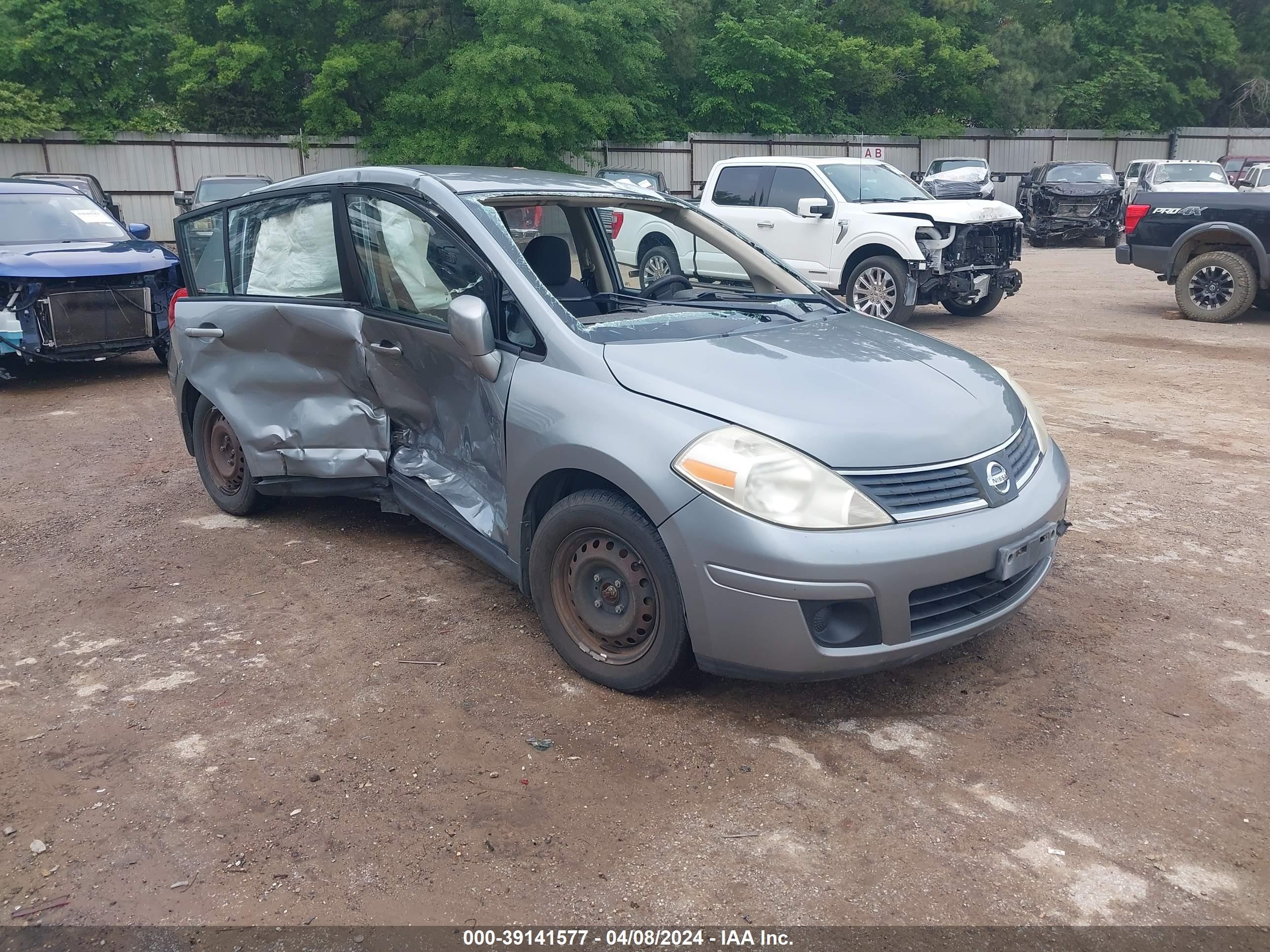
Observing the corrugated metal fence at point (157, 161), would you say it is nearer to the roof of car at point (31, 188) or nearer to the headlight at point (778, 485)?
the roof of car at point (31, 188)

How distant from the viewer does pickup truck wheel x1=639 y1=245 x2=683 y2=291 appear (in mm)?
4922

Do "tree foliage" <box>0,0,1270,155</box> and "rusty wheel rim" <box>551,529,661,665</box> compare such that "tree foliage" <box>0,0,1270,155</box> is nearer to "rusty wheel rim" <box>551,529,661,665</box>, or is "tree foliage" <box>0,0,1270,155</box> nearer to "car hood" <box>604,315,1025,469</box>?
"car hood" <box>604,315,1025,469</box>

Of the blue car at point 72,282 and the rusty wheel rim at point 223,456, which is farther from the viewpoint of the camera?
the blue car at point 72,282

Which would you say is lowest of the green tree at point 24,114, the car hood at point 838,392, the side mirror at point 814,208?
the car hood at point 838,392

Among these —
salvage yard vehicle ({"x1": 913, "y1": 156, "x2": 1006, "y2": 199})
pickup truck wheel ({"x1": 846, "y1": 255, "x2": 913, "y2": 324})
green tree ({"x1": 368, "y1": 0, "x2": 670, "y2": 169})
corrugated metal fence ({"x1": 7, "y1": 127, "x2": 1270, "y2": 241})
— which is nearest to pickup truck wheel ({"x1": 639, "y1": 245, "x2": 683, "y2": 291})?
pickup truck wheel ({"x1": 846, "y1": 255, "x2": 913, "y2": 324})

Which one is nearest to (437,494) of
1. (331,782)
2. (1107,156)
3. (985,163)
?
(331,782)

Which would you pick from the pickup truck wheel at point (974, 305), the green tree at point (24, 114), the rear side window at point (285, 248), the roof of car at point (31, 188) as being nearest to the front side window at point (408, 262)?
the rear side window at point (285, 248)

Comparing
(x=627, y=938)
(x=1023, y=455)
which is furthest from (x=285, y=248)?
(x=627, y=938)

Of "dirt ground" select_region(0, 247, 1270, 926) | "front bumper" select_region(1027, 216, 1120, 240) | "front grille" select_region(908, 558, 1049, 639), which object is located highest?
"front bumper" select_region(1027, 216, 1120, 240)

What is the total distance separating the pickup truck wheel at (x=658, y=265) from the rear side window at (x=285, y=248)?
1.39 meters

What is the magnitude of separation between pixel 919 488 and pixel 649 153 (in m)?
26.3

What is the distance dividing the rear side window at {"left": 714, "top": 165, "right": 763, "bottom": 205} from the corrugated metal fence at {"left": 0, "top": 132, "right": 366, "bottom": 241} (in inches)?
496

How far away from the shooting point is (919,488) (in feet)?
10.6

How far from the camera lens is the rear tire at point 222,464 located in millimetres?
5348
